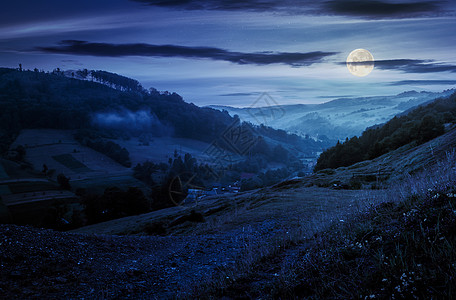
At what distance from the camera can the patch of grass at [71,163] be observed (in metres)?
120

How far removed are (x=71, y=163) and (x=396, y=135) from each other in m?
124

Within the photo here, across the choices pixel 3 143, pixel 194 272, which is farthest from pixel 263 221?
pixel 3 143

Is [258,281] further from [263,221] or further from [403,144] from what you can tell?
[403,144]

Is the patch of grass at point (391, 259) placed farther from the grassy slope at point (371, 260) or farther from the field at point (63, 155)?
the field at point (63, 155)

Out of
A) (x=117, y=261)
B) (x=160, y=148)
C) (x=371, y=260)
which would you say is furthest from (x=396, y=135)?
(x=160, y=148)

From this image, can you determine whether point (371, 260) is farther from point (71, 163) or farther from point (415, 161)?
point (71, 163)

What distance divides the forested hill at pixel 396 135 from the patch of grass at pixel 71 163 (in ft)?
332

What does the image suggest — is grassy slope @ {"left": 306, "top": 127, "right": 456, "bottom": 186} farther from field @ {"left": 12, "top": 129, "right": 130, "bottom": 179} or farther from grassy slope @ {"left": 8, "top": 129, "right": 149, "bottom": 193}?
field @ {"left": 12, "top": 129, "right": 130, "bottom": 179}

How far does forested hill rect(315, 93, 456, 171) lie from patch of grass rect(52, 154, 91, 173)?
3985 inches

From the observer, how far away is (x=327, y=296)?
4.34 metres

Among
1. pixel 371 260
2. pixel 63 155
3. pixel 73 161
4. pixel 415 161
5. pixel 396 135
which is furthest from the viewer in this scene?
pixel 63 155

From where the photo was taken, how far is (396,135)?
1547 inches

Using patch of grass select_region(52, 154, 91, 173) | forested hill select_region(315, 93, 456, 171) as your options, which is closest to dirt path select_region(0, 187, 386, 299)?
forested hill select_region(315, 93, 456, 171)

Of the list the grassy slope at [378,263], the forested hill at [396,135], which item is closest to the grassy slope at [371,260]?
the grassy slope at [378,263]
